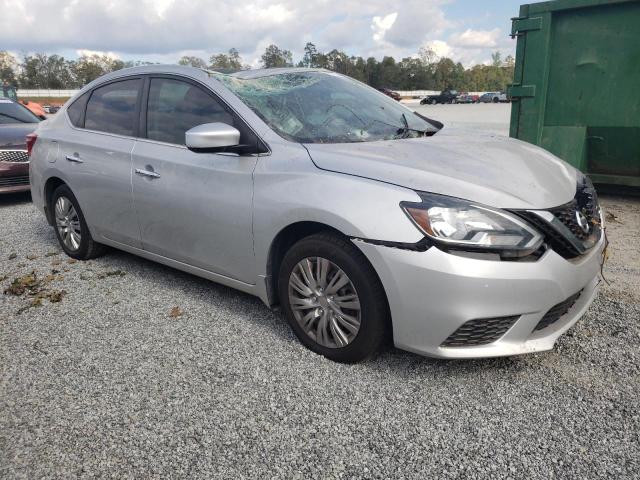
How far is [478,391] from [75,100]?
4124 mm

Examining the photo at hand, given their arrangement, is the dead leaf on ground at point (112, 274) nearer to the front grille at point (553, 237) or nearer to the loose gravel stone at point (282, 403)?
the loose gravel stone at point (282, 403)

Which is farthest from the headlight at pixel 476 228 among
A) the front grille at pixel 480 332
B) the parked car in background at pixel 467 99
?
the parked car in background at pixel 467 99

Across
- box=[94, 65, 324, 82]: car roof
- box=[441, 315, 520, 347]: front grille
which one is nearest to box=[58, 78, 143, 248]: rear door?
box=[94, 65, 324, 82]: car roof

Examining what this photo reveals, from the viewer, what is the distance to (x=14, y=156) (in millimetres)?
7793

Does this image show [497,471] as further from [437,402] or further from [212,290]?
[212,290]

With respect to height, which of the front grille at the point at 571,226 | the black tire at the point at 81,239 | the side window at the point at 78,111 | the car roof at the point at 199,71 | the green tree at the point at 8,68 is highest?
the green tree at the point at 8,68

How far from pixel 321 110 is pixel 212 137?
2.55ft

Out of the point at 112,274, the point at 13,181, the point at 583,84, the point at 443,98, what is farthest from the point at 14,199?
the point at 443,98

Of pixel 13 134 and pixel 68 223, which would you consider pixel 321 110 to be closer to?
pixel 68 223

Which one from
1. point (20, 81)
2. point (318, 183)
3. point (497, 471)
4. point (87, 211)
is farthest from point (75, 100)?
point (20, 81)

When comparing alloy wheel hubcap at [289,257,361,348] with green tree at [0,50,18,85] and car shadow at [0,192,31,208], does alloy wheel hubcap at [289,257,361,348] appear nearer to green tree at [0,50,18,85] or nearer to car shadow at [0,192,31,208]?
car shadow at [0,192,31,208]

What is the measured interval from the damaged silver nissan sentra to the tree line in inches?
3444

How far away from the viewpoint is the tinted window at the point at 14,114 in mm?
8805

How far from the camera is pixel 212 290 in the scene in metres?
4.10
